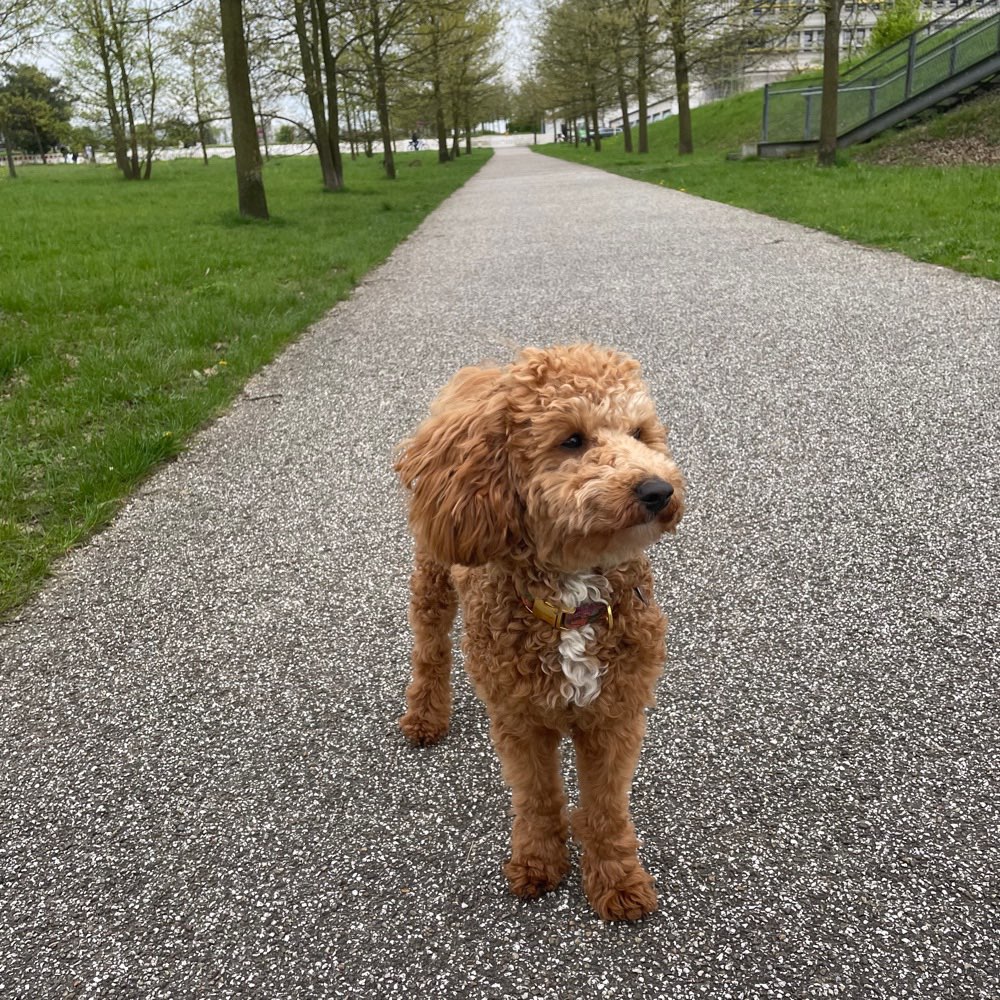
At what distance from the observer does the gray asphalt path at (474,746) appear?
2.04 m

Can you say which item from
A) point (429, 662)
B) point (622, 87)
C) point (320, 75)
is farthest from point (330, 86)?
point (429, 662)

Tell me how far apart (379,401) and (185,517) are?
212 cm

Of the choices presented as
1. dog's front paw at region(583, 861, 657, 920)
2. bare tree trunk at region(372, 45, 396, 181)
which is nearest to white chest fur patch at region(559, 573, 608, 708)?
dog's front paw at region(583, 861, 657, 920)

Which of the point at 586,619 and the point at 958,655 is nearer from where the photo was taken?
the point at 586,619

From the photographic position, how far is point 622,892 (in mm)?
2154

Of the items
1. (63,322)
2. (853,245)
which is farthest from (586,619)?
(853,245)

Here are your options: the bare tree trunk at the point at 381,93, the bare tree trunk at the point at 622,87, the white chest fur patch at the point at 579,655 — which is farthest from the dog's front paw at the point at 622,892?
the bare tree trunk at the point at 622,87

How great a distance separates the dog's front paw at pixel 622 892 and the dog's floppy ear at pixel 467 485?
949 mm

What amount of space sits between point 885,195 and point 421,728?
13.6 m

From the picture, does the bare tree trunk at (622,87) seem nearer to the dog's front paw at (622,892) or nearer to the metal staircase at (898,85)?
the metal staircase at (898,85)

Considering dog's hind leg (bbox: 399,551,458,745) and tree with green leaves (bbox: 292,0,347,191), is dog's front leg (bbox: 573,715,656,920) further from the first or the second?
tree with green leaves (bbox: 292,0,347,191)

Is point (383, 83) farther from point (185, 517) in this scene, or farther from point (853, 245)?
point (185, 517)

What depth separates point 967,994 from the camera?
1.86 meters

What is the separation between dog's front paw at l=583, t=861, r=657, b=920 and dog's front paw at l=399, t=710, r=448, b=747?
850 mm
